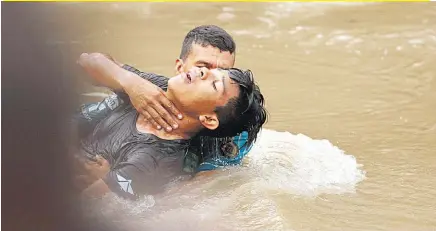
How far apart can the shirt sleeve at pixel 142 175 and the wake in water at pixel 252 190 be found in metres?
0.02

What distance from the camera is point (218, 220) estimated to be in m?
1.41

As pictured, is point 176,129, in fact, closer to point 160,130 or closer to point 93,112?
point 160,130

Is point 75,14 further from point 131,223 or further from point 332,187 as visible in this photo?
point 332,187

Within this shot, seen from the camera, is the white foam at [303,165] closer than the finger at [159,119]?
No

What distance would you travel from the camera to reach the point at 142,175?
1.36 meters

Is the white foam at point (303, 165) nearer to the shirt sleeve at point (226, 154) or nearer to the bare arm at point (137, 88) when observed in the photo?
the shirt sleeve at point (226, 154)

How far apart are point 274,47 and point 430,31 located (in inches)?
17.6

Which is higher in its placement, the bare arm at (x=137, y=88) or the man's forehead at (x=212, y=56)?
the man's forehead at (x=212, y=56)

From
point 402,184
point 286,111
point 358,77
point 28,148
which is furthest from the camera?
point 358,77

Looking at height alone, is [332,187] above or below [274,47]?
below

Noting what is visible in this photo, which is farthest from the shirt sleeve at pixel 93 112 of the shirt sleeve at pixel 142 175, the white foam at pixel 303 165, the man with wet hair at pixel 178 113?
the white foam at pixel 303 165

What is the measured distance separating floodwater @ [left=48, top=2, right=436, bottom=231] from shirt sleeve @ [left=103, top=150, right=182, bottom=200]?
29 millimetres

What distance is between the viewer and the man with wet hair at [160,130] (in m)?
1.37

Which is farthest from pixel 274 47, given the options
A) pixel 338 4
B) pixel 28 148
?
pixel 28 148
